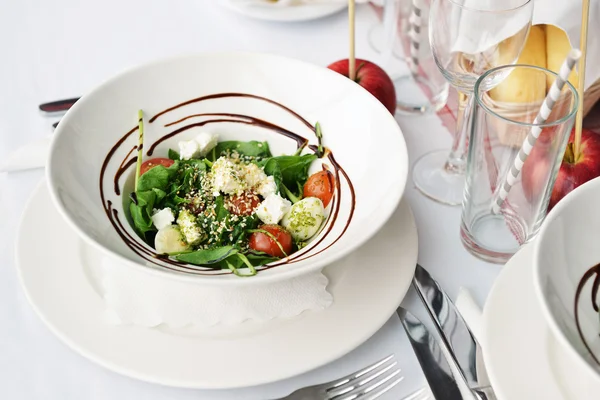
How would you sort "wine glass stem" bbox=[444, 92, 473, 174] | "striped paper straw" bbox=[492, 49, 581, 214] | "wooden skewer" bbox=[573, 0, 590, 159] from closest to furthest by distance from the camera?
1. "striped paper straw" bbox=[492, 49, 581, 214]
2. "wooden skewer" bbox=[573, 0, 590, 159]
3. "wine glass stem" bbox=[444, 92, 473, 174]

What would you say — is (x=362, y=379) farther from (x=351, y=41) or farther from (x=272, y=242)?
(x=351, y=41)

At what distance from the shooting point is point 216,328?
0.86 metres

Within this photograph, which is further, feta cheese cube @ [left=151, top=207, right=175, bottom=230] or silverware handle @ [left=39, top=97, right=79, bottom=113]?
silverware handle @ [left=39, top=97, right=79, bottom=113]

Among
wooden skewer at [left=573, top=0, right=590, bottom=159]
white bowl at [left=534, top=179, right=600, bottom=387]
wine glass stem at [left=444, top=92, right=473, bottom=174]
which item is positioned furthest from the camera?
wine glass stem at [left=444, top=92, right=473, bottom=174]

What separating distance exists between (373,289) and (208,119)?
1.27ft

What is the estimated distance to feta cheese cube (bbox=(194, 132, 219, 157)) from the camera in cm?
104

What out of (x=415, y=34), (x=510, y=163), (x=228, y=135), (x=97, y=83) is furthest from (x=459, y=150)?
(x=97, y=83)

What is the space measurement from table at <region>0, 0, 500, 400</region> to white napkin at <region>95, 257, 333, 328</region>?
0.08 metres

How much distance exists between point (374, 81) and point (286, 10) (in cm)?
36

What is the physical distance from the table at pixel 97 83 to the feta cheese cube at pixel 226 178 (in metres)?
0.28

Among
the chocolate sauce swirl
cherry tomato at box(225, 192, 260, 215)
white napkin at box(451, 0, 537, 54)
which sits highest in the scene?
white napkin at box(451, 0, 537, 54)

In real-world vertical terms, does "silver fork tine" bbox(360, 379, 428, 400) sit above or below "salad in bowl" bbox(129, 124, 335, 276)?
below

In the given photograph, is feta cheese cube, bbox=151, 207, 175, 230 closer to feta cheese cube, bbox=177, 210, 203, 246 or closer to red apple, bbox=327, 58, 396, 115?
feta cheese cube, bbox=177, 210, 203, 246

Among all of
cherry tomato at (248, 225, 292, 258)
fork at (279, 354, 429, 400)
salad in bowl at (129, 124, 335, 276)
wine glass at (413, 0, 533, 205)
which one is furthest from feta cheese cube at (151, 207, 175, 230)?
wine glass at (413, 0, 533, 205)
